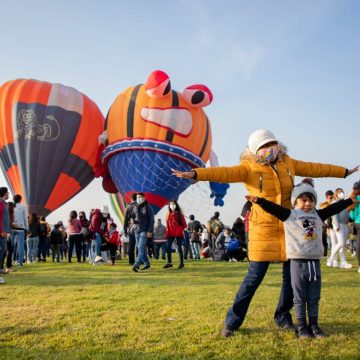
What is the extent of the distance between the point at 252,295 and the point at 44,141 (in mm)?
→ 18688

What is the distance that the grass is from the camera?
3340 mm

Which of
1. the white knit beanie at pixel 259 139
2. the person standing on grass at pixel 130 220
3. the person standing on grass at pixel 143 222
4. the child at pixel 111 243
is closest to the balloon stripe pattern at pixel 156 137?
the child at pixel 111 243

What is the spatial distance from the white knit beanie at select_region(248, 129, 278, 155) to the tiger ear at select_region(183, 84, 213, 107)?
14.7 meters

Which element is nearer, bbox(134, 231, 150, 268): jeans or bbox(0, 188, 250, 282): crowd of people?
bbox(134, 231, 150, 268): jeans

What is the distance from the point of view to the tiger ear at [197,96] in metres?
18.5

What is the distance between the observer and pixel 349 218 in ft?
31.9

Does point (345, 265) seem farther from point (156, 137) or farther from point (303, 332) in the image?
point (156, 137)

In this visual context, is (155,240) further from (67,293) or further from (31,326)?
(31,326)

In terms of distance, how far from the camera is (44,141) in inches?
823

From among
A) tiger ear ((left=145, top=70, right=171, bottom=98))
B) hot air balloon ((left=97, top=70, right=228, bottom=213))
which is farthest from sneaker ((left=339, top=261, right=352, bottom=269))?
tiger ear ((left=145, top=70, right=171, bottom=98))

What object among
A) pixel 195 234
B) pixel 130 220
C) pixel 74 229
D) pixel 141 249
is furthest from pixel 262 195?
pixel 195 234

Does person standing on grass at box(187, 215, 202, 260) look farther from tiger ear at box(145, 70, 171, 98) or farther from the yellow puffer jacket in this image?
the yellow puffer jacket

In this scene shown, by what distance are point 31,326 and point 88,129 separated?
18.2 metres

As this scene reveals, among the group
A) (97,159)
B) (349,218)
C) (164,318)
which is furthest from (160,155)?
(164,318)
